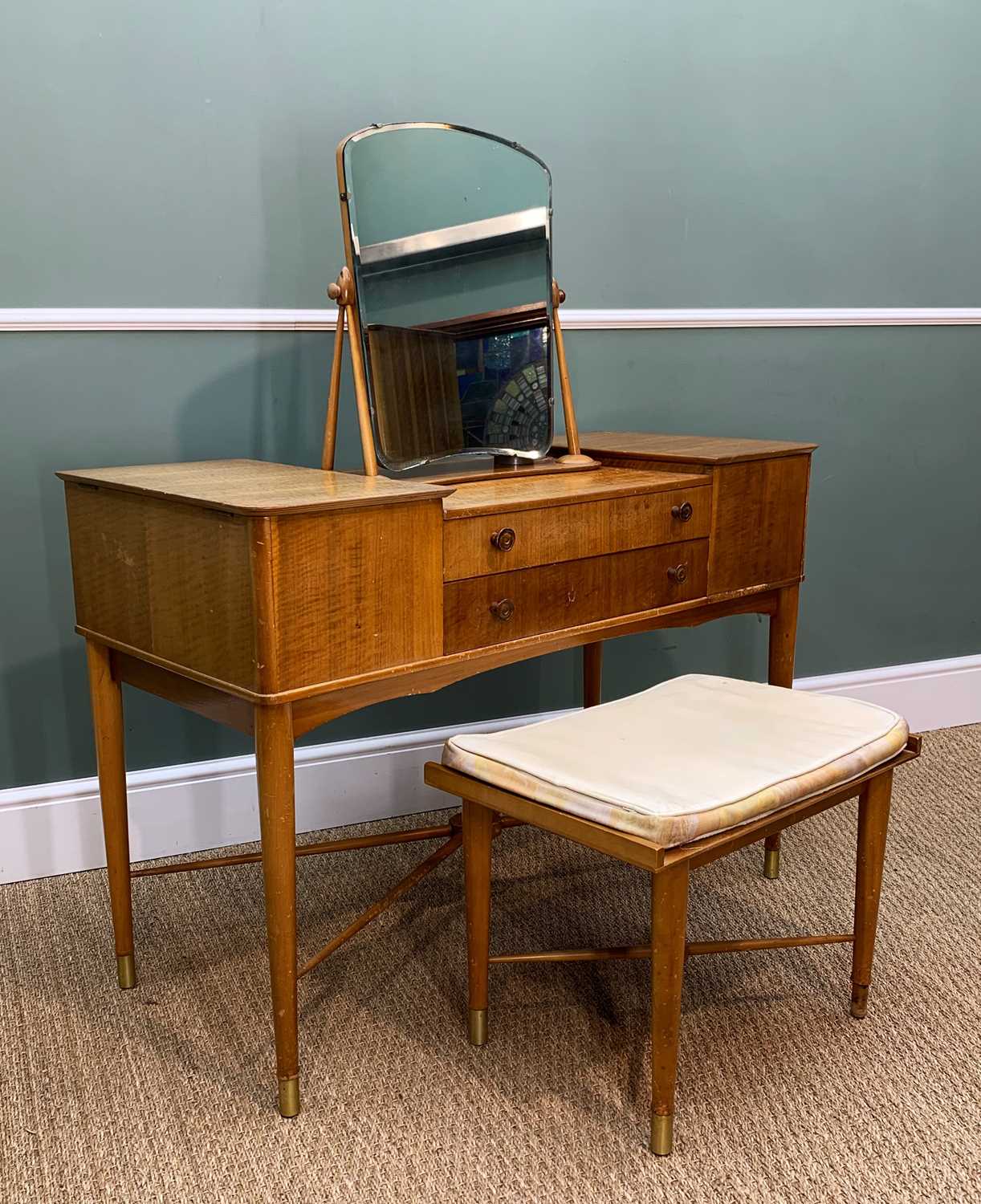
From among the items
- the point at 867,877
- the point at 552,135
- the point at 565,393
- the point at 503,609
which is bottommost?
the point at 867,877

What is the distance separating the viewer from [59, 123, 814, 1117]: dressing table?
143 centimetres

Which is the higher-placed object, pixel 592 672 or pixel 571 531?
pixel 571 531

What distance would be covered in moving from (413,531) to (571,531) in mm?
289

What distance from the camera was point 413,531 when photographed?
1501 mm

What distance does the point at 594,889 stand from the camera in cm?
214

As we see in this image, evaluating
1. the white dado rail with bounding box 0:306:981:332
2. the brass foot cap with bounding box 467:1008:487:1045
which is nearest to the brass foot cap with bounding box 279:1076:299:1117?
the brass foot cap with bounding box 467:1008:487:1045

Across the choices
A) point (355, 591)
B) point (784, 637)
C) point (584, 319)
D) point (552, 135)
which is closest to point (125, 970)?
point (355, 591)

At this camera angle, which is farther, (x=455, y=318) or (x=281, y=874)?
(x=455, y=318)

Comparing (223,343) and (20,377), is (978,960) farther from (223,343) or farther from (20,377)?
(20,377)

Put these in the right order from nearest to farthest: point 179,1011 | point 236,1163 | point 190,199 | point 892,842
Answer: point 236,1163, point 179,1011, point 190,199, point 892,842

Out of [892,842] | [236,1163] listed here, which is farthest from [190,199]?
[892,842]

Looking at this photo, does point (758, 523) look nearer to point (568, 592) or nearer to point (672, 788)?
point (568, 592)

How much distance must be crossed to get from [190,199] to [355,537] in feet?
3.10

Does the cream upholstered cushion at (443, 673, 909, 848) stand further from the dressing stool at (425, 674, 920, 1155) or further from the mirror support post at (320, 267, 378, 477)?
the mirror support post at (320, 267, 378, 477)
